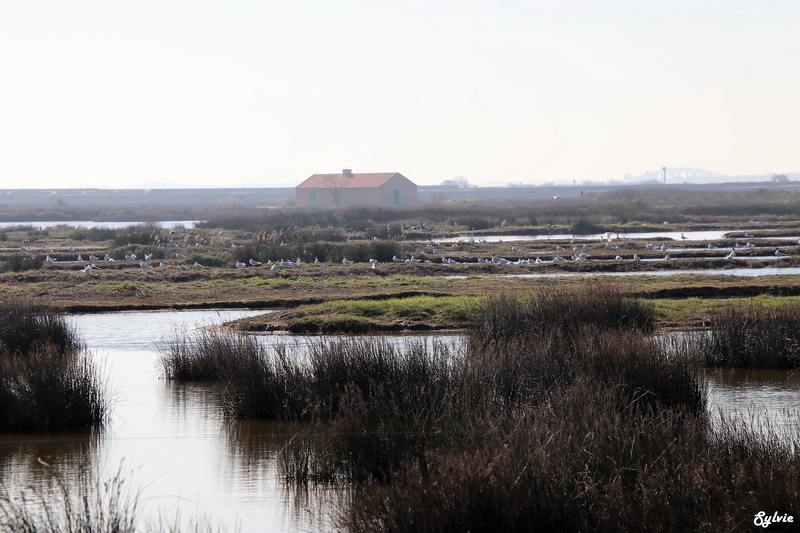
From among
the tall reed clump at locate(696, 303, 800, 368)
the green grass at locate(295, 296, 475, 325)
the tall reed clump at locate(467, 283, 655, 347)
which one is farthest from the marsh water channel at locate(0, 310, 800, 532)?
the green grass at locate(295, 296, 475, 325)

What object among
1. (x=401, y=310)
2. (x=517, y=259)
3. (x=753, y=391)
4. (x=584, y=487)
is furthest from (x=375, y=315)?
(x=517, y=259)

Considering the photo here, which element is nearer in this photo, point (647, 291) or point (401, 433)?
point (401, 433)

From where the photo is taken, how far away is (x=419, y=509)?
7.03 meters

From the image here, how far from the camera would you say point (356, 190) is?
4653 inches

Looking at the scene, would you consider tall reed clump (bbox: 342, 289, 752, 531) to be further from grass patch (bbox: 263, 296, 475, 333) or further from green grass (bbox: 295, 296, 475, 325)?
green grass (bbox: 295, 296, 475, 325)

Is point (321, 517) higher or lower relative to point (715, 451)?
lower

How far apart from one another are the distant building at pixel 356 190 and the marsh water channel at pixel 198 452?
326 feet

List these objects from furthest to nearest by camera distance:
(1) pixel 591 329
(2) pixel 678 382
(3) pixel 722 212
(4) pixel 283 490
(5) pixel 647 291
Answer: (3) pixel 722 212
(5) pixel 647 291
(1) pixel 591 329
(2) pixel 678 382
(4) pixel 283 490

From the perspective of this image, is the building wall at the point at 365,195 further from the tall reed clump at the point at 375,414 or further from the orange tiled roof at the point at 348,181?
the tall reed clump at the point at 375,414

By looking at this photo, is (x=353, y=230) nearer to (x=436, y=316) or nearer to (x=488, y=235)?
(x=488, y=235)

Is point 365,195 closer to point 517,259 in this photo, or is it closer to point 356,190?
point 356,190

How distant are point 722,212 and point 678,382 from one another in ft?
248

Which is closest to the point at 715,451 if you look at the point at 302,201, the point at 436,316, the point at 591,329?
the point at 591,329

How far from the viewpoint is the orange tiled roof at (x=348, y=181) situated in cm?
11869
